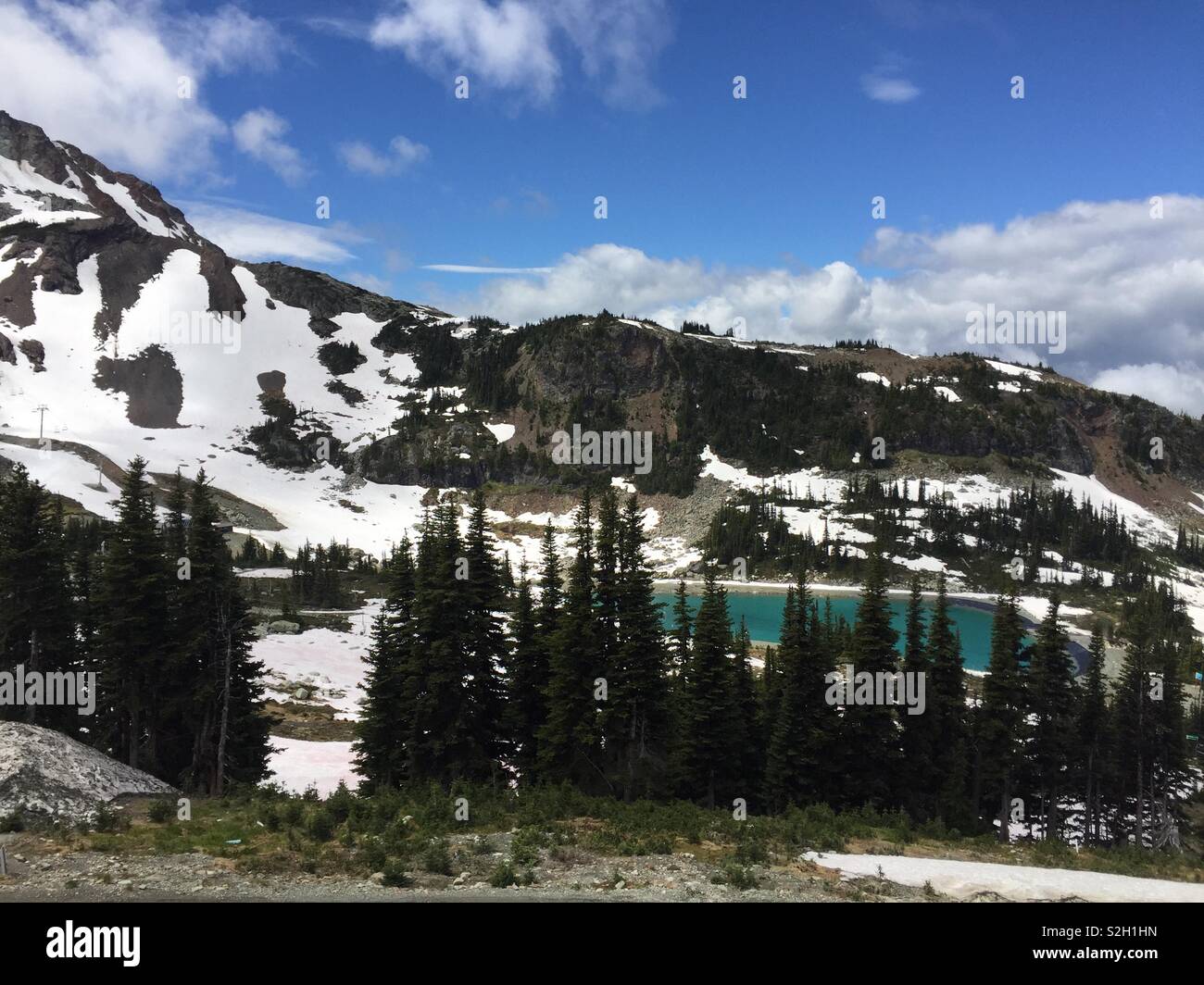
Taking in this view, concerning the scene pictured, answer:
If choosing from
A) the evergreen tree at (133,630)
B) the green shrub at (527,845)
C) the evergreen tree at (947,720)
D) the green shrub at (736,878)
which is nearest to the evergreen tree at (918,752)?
the evergreen tree at (947,720)

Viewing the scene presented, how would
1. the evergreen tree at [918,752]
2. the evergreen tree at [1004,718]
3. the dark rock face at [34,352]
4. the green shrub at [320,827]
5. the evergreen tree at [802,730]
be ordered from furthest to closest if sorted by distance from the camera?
1. the dark rock face at [34,352]
2. the evergreen tree at [1004,718]
3. the evergreen tree at [918,752]
4. the evergreen tree at [802,730]
5. the green shrub at [320,827]

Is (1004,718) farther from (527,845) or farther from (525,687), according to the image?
(527,845)

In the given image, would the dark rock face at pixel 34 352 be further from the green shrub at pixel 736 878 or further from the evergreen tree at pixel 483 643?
the green shrub at pixel 736 878

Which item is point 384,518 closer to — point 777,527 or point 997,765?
point 777,527

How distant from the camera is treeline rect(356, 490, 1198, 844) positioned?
93.0 feet

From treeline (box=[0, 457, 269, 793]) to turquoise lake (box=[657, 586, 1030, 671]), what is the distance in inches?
2693

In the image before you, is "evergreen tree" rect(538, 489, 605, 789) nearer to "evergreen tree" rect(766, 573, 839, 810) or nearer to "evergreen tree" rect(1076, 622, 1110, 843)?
"evergreen tree" rect(766, 573, 839, 810)

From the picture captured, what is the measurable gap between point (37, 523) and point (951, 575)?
152559 millimetres

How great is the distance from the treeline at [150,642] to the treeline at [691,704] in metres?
5.39

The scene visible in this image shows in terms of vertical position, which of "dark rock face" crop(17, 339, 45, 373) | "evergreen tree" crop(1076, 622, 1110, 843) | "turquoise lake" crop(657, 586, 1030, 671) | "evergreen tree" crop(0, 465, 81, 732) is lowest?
"turquoise lake" crop(657, 586, 1030, 671)

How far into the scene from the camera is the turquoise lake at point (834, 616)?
94438mm

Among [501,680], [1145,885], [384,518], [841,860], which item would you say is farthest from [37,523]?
[384,518]

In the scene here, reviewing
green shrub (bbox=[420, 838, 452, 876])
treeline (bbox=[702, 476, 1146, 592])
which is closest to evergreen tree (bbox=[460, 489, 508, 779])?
green shrub (bbox=[420, 838, 452, 876])

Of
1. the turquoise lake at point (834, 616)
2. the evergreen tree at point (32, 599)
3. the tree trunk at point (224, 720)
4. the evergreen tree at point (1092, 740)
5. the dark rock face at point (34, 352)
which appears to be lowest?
the turquoise lake at point (834, 616)
